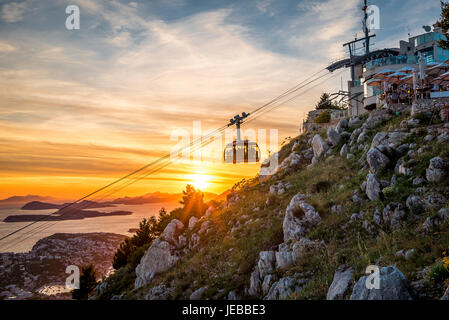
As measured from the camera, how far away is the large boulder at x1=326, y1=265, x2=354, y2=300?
8766 millimetres

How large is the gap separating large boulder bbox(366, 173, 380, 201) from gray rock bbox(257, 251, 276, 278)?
19.3ft

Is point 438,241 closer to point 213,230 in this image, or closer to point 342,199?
point 342,199

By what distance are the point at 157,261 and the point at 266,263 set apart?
12.8m

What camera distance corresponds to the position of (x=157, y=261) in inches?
941

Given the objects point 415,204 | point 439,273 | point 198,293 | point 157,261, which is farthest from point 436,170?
point 157,261

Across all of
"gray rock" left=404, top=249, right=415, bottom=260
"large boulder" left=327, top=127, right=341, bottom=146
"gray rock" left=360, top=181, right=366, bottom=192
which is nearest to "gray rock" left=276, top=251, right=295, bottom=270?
"gray rock" left=404, top=249, right=415, bottom=260

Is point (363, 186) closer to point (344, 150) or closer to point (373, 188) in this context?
point (373, 188)

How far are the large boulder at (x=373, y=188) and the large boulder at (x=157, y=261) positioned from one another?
15056mm

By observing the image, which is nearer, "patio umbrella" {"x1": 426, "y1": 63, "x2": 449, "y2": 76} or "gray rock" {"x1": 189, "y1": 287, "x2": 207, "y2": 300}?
"gray rock" {"x1": 189, "y1": 287, "x2": 207, "y2": 300}

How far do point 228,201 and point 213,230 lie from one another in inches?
228

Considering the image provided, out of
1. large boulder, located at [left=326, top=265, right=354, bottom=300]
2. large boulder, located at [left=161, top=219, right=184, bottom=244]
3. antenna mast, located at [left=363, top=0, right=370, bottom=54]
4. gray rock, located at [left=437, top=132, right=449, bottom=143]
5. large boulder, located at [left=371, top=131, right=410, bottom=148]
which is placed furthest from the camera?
antenna mast, located at [left=363, top=0, right=370, bottom=54]

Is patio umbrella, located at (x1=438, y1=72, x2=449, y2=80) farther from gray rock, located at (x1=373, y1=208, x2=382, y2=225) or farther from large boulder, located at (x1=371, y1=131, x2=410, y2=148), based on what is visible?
gray rock, located at (x1=373, y1=208, x2=382, y2=225)
